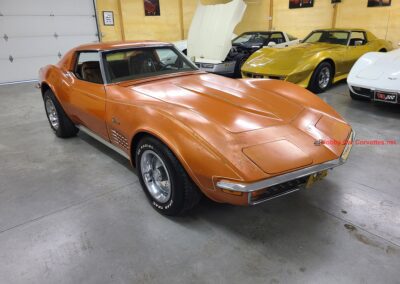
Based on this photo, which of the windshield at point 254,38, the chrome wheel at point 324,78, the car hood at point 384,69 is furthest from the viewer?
the windshield at point 254,38

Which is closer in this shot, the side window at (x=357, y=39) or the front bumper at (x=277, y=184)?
the front bumper at (x=277, y=184)

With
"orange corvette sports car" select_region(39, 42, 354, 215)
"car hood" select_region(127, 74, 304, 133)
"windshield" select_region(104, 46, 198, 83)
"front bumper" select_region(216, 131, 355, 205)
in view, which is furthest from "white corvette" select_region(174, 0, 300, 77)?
"front bumper" select_region(216, 131, 355, 205)

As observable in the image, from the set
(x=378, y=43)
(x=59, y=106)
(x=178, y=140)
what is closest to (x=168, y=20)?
(x=378, y=43)

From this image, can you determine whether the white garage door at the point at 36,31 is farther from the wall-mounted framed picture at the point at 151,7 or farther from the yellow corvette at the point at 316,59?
the yellow corvette at the point at 316,59

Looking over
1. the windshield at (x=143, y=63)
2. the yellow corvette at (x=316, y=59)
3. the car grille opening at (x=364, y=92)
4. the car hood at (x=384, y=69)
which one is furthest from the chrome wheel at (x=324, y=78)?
the windshield at (x=143, y=63)

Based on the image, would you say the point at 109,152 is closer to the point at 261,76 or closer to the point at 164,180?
the point at 164,180

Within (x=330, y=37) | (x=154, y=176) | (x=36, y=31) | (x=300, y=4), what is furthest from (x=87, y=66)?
(x=300, y=4)

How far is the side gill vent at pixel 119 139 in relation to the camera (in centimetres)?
240

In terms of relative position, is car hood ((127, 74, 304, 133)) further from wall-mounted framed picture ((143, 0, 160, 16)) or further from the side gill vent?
wall-mounted framed picture ((143, 0, 160, 16))

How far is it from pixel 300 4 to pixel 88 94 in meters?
9.95

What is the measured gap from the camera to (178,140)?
1.86 metres

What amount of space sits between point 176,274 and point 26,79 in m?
8.99

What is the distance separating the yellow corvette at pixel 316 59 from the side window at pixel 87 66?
318 centimetres

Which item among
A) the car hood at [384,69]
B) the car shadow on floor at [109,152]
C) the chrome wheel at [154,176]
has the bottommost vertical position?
the car shadow on floor at [109,152]
